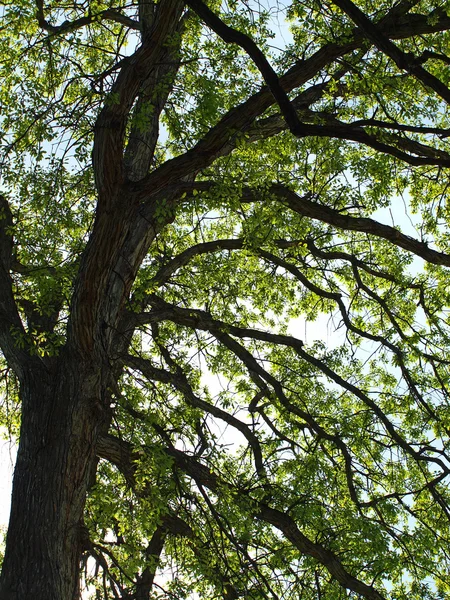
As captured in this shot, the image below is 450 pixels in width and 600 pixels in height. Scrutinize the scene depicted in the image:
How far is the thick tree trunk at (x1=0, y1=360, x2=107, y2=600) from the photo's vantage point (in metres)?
5.08

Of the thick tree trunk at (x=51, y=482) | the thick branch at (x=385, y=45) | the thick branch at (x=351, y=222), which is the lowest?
the thick tree trunk at (x=51, y=482)

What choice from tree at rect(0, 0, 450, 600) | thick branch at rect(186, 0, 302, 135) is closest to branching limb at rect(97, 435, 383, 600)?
tree at rect(0, 0, 450, 600)

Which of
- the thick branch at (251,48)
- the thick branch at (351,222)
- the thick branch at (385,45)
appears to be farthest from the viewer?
the thick branch at (351,222)

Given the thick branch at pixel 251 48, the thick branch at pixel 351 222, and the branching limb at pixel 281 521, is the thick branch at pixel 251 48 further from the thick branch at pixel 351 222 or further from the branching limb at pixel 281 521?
the branching limb at pixel 281 521

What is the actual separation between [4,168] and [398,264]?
6003 millimetres

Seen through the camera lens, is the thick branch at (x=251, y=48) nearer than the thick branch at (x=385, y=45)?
No

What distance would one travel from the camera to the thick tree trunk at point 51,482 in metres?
5.08

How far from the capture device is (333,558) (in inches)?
280

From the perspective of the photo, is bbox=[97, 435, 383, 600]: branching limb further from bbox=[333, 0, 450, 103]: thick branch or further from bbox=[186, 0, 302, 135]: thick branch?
bbox=[333, 0, 450, 103]: thick branch

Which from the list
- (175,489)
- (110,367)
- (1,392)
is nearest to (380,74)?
(110,367)

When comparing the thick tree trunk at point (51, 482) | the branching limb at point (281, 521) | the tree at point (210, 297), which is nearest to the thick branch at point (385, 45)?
the tree at point (210, 297)

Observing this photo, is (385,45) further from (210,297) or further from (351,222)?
(210,297)

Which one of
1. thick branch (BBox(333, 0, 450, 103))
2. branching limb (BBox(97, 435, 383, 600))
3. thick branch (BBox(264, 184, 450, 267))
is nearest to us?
thick branch (BBox(333, 0, 450, 103))

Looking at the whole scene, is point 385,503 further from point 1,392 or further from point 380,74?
point 1,392
